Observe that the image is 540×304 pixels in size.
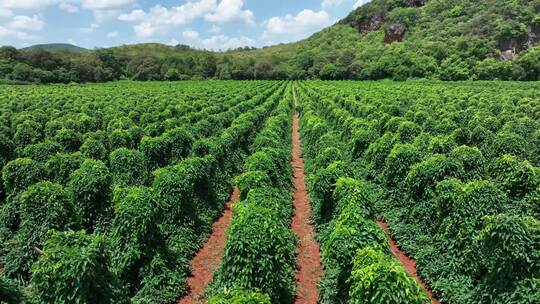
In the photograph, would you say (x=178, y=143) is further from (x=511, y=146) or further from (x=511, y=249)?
(x=511, y=146)

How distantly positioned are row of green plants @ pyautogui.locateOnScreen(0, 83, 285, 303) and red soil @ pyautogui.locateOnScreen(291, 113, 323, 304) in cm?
392

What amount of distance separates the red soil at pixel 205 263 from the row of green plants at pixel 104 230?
1.06ft

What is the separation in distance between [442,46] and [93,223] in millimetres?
117451

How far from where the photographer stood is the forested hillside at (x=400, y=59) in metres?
104

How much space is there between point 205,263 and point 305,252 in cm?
397

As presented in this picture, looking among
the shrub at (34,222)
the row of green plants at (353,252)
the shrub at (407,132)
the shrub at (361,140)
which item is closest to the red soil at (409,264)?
the row of green plants at (353,252)

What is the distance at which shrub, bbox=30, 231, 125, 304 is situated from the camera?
9.32 metres

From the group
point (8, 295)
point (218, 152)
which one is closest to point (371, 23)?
point (218, 152)

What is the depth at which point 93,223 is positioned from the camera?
15.6 metres

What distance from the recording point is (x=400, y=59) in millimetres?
113125

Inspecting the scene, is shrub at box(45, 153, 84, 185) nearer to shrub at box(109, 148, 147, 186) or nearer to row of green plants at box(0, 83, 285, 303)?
row of green plants at box(0, 83, 285, 303)

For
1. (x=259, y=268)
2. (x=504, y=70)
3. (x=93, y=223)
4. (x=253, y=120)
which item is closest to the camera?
(x=259, y=268)

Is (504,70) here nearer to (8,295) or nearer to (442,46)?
(442,46)

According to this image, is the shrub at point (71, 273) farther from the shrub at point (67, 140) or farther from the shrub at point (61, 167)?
the shrub at point (67, 140)
